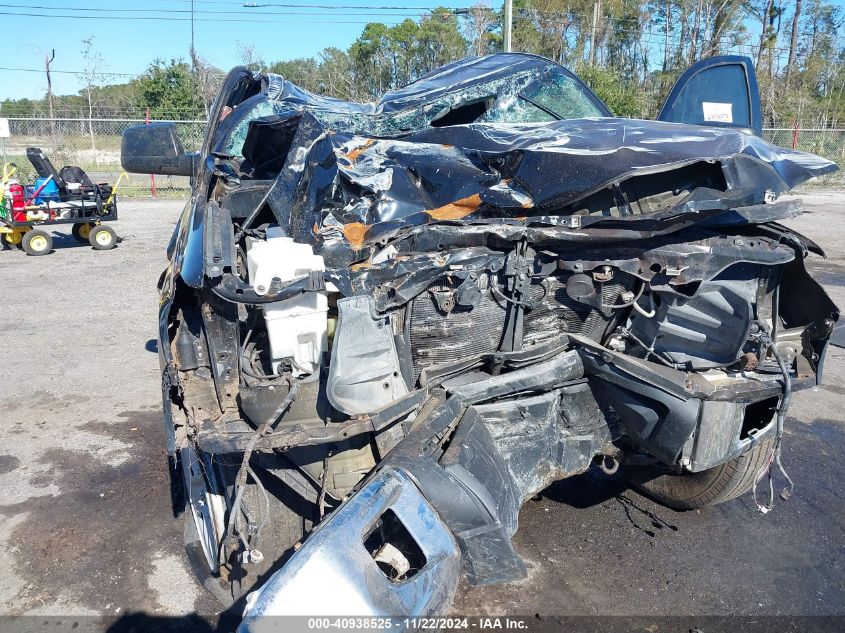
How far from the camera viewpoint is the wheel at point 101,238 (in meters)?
9.97

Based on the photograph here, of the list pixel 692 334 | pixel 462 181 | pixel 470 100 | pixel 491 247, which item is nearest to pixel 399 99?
pixel 470 100

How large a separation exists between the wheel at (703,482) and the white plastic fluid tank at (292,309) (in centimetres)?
194

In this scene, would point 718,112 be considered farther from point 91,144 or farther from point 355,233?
point 91,144

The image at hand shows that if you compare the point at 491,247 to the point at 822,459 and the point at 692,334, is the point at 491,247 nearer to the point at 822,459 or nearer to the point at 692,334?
the point at 692,334

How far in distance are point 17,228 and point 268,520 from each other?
29.7 ft

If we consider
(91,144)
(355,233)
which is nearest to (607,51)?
→ (91,144)

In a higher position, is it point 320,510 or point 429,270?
point 429,270

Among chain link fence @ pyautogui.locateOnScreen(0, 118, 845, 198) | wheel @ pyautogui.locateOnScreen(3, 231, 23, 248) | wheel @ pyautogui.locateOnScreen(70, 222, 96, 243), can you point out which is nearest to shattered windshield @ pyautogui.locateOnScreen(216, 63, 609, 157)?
wheel @ pyautogui.locateOnScreen(70, 222, 96, 243)

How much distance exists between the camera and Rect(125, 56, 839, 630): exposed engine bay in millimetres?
2252

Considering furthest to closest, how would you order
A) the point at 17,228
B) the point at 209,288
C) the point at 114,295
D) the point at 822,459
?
1. the point at 17,228
2. the point at 114,295
3. the point at 822,459
4. the point at 209,288

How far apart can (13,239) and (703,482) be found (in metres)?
10.3

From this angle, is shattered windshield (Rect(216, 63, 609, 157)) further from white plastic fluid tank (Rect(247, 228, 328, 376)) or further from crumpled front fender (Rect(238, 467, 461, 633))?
crumpled front fender (Rect(238, 467, 461, 633))

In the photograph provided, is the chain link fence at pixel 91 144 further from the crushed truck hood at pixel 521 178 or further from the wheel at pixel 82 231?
the crushed truck hood at pixel 521 178

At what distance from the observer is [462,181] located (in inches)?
105
